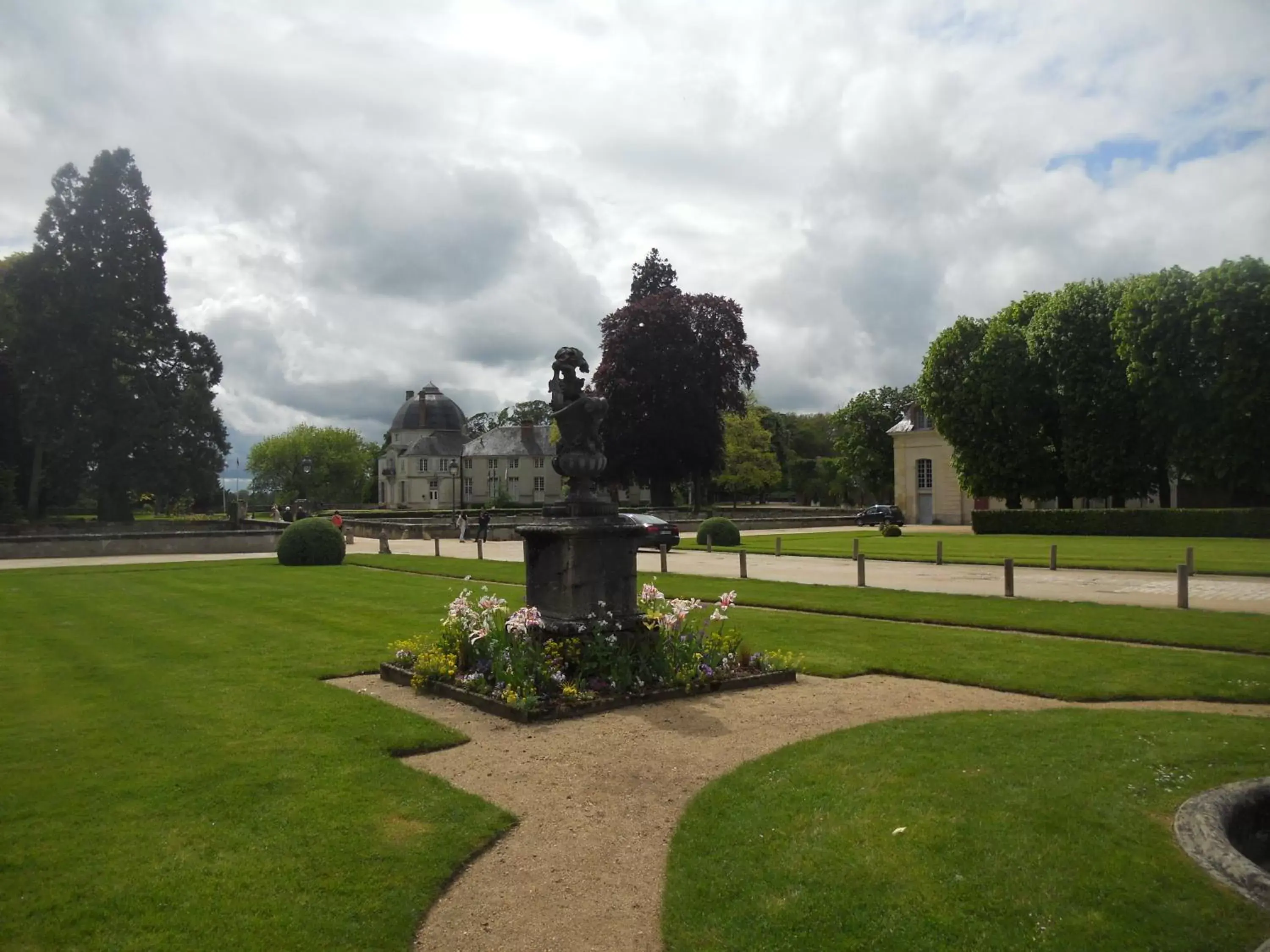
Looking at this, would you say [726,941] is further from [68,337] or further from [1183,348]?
[68,337]

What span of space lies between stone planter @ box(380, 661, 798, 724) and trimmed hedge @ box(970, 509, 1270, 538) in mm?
34913

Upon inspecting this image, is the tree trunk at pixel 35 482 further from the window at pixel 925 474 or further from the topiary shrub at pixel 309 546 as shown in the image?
the window at pixel 925 474

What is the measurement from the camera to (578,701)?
26.3ft

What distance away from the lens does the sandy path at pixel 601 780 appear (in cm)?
419

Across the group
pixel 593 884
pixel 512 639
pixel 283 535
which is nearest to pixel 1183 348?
pixel 283 535

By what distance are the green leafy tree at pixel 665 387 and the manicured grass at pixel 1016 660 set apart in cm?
3911

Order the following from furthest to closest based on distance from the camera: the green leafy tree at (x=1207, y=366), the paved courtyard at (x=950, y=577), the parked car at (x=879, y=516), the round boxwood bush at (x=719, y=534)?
the parked car at (x=879, y=516) → the green leafy tree at (x=1207, y=366) → the round boxwood bush at (x=719, y=534) → the paved courtyard at (x=950, y=577)

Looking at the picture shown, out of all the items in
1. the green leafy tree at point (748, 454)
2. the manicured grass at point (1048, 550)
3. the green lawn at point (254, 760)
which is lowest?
the green lawn at point (254, 760)

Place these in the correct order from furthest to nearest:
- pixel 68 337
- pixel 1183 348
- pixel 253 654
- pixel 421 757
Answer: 1. pixel 68 337
2. pixel 1183 348
3. pixel 253 654
4. pixel 421 757

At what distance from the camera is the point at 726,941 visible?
3.93 metres

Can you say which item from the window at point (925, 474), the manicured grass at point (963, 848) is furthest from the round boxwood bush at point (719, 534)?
the manicured grass at point (963, 848)

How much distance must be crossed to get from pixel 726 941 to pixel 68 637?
11507 mm

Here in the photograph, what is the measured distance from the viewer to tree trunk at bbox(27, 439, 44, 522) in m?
46.5

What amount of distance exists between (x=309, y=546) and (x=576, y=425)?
1924cm
